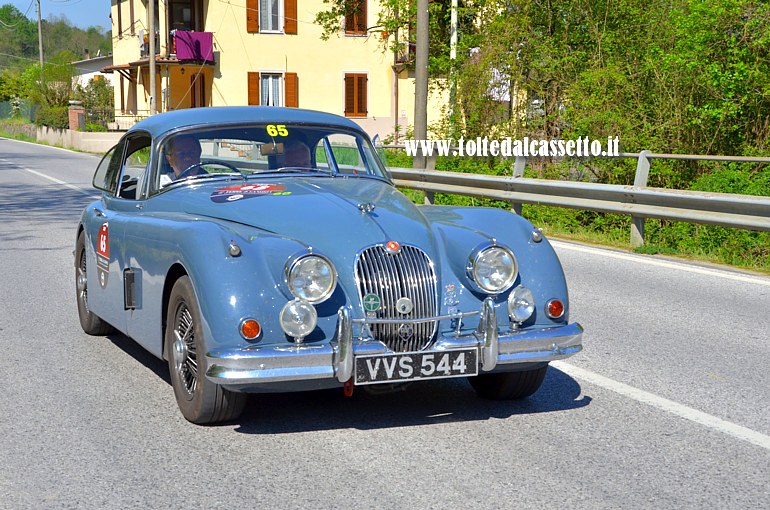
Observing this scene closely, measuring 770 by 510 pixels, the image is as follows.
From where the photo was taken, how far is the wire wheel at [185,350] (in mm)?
5215

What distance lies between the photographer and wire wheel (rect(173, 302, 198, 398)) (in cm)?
521

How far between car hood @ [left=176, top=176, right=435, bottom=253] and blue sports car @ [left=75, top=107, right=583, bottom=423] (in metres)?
0.01

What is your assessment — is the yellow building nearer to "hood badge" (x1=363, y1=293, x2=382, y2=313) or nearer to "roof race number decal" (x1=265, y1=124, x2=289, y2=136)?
"roof race number decal" (x1=265, y1=124, x2=289, y2=136)

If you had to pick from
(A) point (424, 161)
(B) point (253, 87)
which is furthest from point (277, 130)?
(B) point (253, 87)

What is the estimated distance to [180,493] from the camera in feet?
13.9

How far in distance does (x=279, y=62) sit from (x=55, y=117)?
635 inches

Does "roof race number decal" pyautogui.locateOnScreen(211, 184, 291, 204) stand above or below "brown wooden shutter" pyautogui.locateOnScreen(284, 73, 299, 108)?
below

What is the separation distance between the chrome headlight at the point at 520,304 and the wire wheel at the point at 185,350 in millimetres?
1625

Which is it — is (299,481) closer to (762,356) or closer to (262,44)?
(762,356)

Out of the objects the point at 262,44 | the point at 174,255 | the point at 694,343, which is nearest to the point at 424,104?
the point at 694,343

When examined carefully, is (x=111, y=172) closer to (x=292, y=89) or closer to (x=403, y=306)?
(x=403, y=306)

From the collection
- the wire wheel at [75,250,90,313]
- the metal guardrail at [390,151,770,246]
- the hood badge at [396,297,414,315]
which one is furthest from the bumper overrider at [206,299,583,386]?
the metal guardrail at [390,151,770,246]

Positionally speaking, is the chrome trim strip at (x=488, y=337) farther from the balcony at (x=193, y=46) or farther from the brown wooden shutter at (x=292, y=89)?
the balcony at (x=193, y=46)

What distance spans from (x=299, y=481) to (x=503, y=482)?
86 centimetres
